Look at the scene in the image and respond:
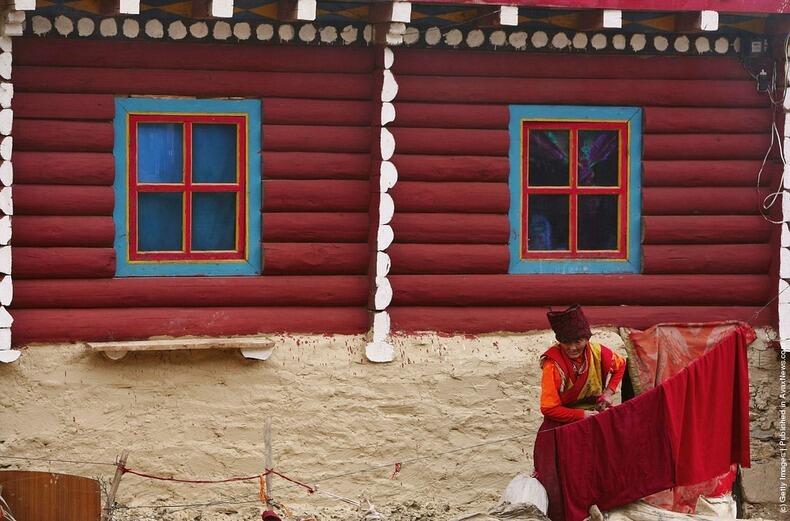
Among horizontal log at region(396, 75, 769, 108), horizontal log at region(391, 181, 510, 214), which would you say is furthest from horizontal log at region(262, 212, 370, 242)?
horizontal log at region(396, 75, 769, 108)

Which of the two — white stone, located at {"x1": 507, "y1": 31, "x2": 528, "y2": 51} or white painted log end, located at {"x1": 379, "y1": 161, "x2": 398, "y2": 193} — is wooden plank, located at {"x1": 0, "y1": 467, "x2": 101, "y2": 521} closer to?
white painted log end, located at {"x1": 379, "y1": 161, "x2": 398, "y2": 193}

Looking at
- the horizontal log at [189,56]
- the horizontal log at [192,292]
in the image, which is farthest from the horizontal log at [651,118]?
the horizontal log at [192,292]

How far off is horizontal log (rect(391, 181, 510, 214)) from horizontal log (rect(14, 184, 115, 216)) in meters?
2.07

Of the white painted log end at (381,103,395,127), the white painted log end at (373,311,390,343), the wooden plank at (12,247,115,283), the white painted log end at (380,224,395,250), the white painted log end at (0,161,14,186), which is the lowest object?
the white painted log end at (373,311,390,343)

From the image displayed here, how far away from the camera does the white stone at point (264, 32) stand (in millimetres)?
10883

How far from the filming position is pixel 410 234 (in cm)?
1116

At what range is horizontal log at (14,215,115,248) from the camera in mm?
10570

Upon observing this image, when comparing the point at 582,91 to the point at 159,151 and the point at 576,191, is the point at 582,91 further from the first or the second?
the point at 159,151

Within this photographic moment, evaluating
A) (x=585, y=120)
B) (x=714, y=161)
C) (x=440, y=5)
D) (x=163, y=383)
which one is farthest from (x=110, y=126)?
(x=714, y=161)

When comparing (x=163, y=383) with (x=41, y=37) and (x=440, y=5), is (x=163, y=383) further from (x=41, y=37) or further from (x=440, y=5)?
(x=440, y=5)

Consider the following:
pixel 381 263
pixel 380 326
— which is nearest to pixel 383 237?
pixel 381 263

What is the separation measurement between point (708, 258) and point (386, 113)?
8.96 feet

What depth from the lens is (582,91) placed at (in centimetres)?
1137

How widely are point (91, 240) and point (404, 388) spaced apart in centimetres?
246
